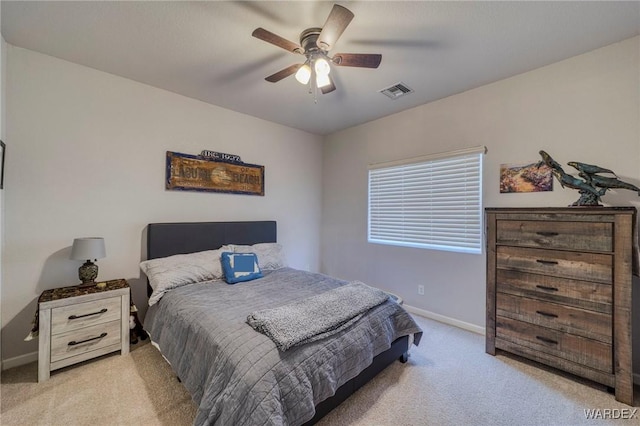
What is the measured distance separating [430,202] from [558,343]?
1767mm

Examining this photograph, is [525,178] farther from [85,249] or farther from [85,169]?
[85,169]

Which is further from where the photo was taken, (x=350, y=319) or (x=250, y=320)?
(x=350, y=319)

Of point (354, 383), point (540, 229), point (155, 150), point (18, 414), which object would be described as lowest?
point (18, 414)

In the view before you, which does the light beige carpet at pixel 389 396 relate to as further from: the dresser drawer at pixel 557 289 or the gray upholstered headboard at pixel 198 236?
the gray upholstered headboard at pixel 198 236

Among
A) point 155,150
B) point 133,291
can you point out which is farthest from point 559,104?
point 133,291

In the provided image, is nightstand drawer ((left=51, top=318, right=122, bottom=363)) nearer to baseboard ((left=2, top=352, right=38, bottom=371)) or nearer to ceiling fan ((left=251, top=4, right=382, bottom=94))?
baseboard ((left=2, top=352, right=38, bottom=371))

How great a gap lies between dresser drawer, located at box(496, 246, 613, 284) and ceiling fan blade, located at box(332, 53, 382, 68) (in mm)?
1983

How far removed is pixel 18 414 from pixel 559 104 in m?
4.86

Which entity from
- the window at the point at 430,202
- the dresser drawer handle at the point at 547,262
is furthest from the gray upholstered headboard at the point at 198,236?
the dresser drawer handle at the point at 547,262

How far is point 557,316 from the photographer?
2047 mm

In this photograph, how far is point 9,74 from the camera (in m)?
2.14

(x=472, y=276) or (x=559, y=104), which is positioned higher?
(x=559, y=104)

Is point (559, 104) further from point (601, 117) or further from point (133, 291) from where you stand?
point (133, 291)

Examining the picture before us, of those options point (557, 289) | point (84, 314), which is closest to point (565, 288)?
point (557, 289)
